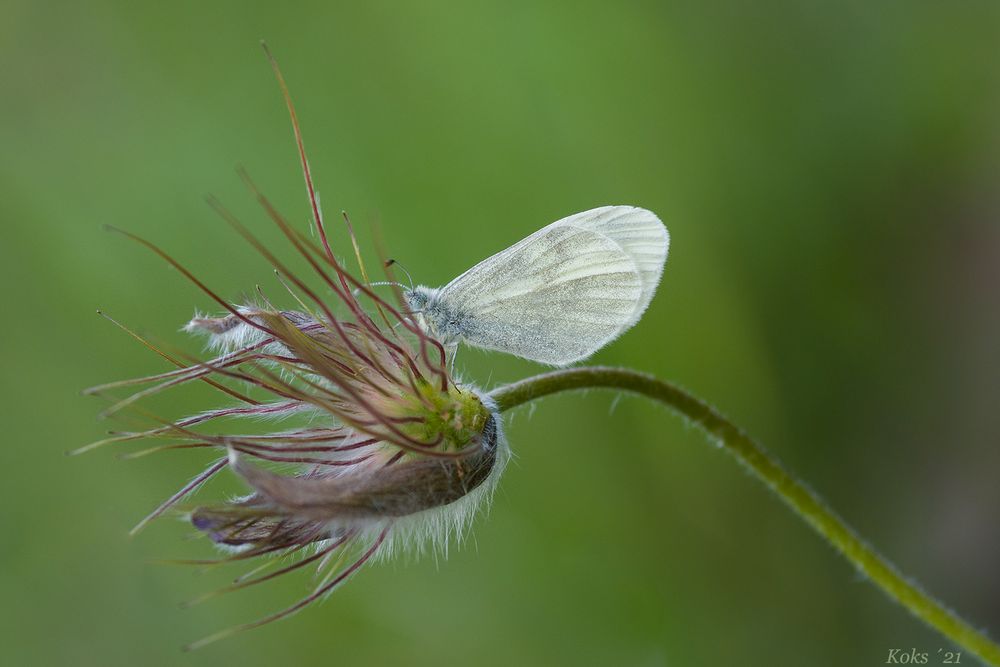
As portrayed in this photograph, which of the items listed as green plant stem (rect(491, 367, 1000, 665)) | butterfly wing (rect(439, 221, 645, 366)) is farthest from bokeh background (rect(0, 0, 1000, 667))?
green plant stem (rect(491, 367, 1000, 665))

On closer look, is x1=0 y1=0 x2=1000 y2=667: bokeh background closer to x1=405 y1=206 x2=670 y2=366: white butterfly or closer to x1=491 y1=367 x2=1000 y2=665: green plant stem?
x1=405 y1=206 x2=670 y2=366: white butterfly

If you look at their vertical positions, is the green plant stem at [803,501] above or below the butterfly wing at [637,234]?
below

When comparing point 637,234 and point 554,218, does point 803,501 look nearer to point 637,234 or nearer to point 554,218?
point 637,234

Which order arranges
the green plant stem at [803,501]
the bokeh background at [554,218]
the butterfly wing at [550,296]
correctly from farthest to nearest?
1. the bokeh background at [554,218]
2. the butterfly wing at [550,296]
3. the green plant stem at [803,501]

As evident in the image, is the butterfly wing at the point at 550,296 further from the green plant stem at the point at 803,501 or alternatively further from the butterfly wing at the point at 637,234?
the green plant stem at the point at 803,501

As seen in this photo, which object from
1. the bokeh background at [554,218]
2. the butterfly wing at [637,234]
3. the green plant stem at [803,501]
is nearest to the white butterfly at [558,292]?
the butterfly wing at [637,234]

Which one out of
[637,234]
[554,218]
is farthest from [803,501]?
[554,218]

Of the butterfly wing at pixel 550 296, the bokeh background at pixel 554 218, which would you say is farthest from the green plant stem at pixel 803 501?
the bokeh background at pixel 554 218

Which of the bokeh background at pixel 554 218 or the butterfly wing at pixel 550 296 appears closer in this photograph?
the butterfly wing at pixel 550 296

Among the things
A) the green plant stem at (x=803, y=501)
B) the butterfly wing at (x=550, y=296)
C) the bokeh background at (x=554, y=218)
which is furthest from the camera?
the bokeh background at (x=554, y=218)
